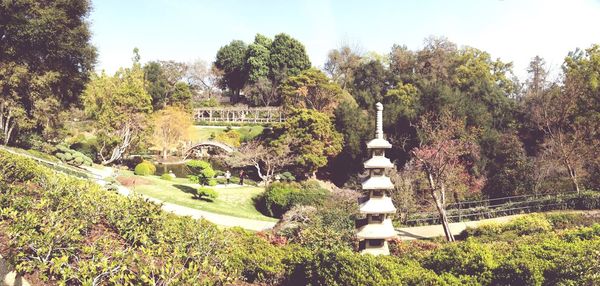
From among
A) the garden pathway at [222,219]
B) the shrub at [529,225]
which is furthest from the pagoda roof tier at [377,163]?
the garden pathway at [222,219]

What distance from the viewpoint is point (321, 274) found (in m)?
7.13

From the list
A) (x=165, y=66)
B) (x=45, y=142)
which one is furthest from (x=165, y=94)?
(x=45, y=142)

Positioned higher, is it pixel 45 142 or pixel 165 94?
pixel 165 94

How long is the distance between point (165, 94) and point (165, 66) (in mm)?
7212

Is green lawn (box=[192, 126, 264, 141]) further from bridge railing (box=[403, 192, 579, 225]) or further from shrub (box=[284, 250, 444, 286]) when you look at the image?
shrub (box=[284, 250, 444, 286])

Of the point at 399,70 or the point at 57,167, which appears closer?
the point at 57,167

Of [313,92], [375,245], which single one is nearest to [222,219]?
[375,245]

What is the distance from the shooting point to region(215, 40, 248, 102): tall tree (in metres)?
63.2

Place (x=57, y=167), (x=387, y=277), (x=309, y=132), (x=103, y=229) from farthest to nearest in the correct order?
(x=309, y=132) < (x=57, y=167) < (x=103, y=229) < (x=387, y=277)

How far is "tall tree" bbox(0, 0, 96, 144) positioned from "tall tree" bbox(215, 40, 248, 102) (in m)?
37.3

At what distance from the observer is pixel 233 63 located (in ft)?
208

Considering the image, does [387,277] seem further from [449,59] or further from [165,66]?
[165,66]

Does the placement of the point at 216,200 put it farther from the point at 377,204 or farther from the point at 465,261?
the point at 465,261

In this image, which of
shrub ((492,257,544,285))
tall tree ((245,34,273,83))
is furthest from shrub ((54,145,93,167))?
tall tree ((245,34,273,83))
